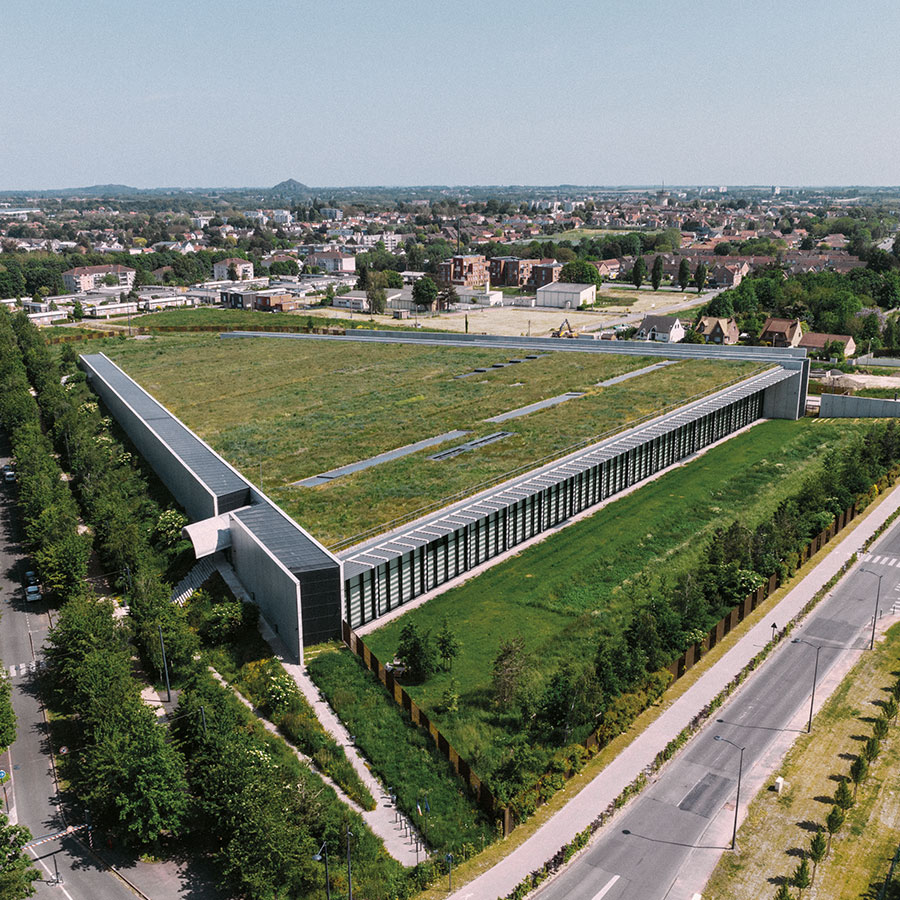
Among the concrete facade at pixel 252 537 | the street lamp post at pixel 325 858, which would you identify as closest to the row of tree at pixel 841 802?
the street lamp post at pixel 325 858

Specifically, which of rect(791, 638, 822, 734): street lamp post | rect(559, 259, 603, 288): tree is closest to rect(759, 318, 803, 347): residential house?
rect(559, 259, 603, 288): tree

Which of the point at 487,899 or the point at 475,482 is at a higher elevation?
the point at 475,482

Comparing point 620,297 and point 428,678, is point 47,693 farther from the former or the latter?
point 620,297

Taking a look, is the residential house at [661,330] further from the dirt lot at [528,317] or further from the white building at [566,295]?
the white building at [566,295]

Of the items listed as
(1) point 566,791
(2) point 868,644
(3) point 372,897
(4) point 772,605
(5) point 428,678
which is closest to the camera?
(3) point 372,897

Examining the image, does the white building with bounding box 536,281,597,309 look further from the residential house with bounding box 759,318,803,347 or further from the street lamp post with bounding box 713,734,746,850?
the street lamp post with bounding box 713,734,746,850

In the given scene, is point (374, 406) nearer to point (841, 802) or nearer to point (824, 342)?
point (841, 802)

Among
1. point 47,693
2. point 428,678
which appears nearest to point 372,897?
point 428,678
